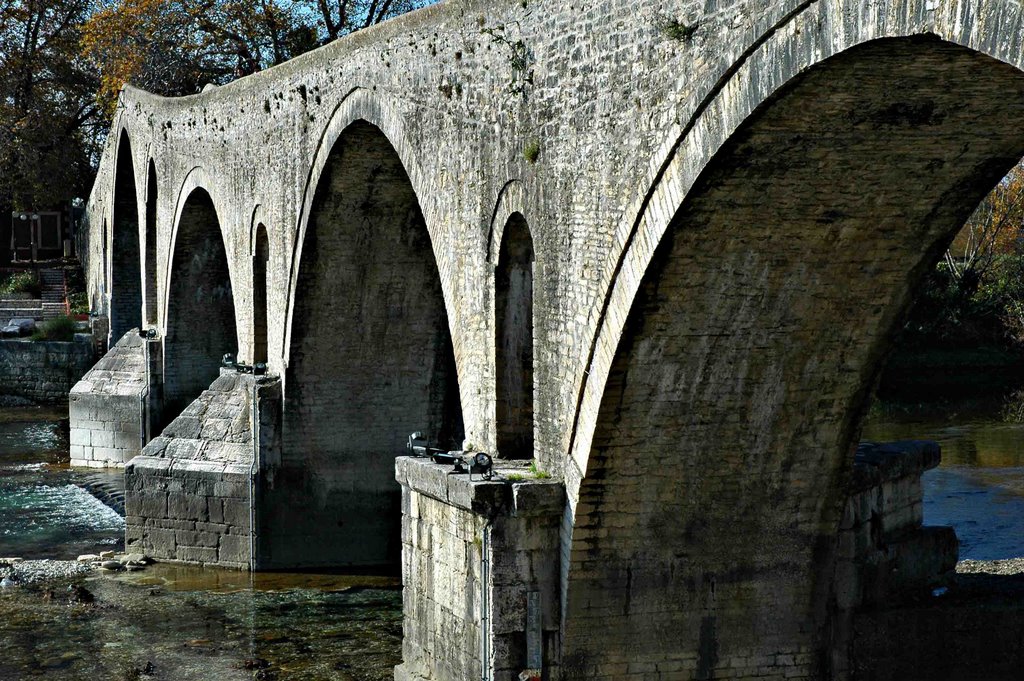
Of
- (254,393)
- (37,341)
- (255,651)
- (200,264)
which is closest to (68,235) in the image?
(37,341)

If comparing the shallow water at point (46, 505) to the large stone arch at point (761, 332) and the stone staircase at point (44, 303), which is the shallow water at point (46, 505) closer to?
the large stone arch at point (761, 332)

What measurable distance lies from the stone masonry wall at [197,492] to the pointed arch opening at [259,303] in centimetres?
104

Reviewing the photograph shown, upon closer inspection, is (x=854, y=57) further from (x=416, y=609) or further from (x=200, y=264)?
(x=200, y=264)

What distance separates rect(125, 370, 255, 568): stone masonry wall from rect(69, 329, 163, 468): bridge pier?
5.47 metres

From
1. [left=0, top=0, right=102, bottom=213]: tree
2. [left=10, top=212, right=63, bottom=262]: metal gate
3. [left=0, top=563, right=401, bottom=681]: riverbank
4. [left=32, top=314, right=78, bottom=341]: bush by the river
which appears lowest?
[left=0, top=563, right=401, bottom=681]: riverbank

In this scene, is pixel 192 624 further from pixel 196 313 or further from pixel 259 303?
pixel 196 313

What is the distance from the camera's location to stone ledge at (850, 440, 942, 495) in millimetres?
9019

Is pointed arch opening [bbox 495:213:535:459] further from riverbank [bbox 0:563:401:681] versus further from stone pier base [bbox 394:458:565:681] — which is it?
riverbank [bbox 0:563:401:681]

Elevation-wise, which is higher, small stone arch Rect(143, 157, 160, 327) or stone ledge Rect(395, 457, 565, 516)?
small stone arch Rect(143, 157, 160, 327)

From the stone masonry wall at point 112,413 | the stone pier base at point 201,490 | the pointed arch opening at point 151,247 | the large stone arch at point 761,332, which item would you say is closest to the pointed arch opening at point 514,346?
the large stone arch at point 761,332

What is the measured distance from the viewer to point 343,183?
12727 millimetres

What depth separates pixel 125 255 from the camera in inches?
1023

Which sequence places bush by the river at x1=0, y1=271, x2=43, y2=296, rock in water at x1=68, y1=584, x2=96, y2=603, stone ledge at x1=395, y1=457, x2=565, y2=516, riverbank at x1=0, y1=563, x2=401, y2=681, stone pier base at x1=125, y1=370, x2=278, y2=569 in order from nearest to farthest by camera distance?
stone ledge at x1=395, y1=457, x2=565, y2=516 < riverbank at x1=0, y1=563, x2=401, y2=681 < rock in water at x1=68, y1=584, x2=96, y2=603 < stone pier base at x1=125, y1=370, x2=278, y2=569 < bush by the river at x1=0, y1=271, x2=43, y2=296

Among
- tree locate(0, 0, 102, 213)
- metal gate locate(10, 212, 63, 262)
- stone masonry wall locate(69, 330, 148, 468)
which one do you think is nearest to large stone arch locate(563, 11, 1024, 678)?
stone masonry wall locate(69, 330, 148, 468)
